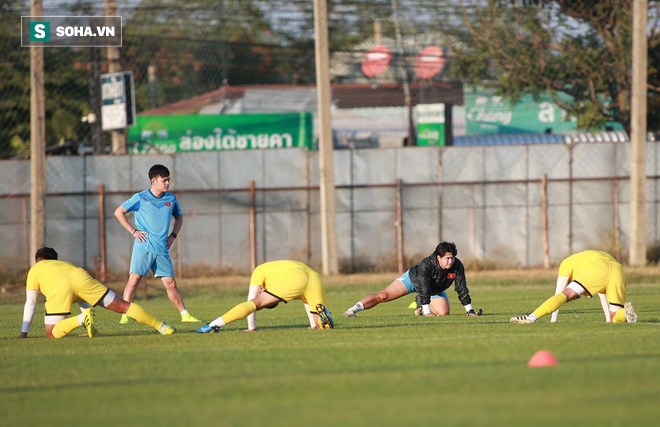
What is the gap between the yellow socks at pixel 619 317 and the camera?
1342 cm

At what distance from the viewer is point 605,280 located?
13.2 m

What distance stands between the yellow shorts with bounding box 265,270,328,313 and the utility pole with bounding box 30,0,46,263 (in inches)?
598

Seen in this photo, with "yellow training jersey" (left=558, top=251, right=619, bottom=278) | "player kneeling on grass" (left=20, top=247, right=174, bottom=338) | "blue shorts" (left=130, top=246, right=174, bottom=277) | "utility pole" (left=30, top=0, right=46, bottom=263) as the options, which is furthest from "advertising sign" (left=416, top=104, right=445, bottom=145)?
"player kneeling on grass" (left=20, top=247, right=174, bottom=338)

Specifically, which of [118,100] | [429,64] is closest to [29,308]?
[118,100]

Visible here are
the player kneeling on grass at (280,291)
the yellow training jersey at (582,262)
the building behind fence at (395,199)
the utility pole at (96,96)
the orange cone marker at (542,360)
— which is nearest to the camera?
the orange cone marker at (542,360)

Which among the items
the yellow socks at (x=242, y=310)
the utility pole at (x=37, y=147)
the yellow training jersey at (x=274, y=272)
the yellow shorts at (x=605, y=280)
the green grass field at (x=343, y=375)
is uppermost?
the utility pole at (x=37, y=147)

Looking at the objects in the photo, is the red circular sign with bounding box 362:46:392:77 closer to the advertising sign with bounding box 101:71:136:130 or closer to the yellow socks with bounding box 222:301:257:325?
the advertising sign with bounding box 101:71:136:130

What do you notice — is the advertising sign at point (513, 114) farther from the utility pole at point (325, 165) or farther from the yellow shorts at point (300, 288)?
the yellow shorts at point (300, 288)

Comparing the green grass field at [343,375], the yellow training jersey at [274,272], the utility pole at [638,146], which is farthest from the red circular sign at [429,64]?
the yellow training jersey at [274,272]

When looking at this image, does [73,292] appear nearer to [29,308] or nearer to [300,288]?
[29,308]

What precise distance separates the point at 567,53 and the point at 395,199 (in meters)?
9.16

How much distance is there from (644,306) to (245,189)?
13.9 m

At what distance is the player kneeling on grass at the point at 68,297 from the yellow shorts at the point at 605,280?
555cm

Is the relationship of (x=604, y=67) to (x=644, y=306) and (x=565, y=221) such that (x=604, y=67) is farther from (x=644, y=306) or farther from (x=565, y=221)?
(x=644, y=306)
